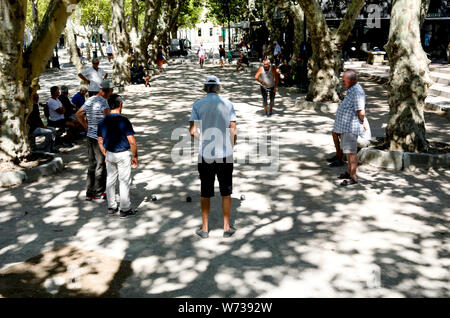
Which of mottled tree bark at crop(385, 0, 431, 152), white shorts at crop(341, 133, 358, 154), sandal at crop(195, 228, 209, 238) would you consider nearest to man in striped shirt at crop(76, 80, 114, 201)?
sandal at crop(195, 228, 209, 238)

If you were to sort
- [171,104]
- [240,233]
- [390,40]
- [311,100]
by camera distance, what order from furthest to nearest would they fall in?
[171,104]
[311,100]
[390,40]
[240,233]

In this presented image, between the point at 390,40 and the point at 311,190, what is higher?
the point at 390,40

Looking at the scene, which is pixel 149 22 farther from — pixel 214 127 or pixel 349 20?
pixel 214 127

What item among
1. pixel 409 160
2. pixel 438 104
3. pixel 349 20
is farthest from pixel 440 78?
pixel 409 160

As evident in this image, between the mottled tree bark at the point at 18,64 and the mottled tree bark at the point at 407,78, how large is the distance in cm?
607

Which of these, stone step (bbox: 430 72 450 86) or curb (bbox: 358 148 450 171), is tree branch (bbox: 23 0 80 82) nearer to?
curb (bbox: 358 148 450 171)

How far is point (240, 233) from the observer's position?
591 cm

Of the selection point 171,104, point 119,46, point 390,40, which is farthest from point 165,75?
point 390,40

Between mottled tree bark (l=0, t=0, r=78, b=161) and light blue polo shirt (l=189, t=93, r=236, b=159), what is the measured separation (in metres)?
4.58

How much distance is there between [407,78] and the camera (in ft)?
27.4

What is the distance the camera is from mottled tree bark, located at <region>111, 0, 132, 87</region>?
2006 centimetres

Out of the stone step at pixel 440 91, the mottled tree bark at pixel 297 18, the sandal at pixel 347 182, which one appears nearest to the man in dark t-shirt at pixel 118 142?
the sandal at pixel 347 182
